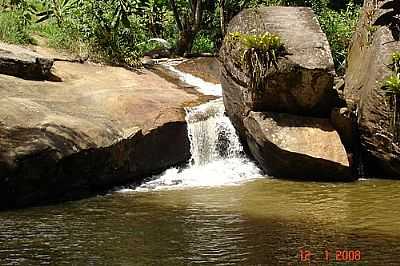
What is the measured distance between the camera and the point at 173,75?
53.0ft

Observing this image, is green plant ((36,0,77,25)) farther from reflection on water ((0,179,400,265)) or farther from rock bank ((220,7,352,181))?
rock bank ((220,7,352,181))

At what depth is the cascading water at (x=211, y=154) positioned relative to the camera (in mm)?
A: 10617

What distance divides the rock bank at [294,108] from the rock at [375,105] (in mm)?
571

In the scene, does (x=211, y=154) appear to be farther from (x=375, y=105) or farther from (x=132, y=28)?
(x=132, y=28)

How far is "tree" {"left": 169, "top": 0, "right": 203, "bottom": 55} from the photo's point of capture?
62.5 ft

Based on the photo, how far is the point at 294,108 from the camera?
10656 millimetres

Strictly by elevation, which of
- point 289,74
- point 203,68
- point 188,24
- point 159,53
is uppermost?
point 188,24

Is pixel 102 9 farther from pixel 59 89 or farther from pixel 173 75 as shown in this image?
pixel 59 89

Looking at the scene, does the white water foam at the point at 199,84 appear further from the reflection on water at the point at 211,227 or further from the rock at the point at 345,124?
the reflection on water at the point at 211,227

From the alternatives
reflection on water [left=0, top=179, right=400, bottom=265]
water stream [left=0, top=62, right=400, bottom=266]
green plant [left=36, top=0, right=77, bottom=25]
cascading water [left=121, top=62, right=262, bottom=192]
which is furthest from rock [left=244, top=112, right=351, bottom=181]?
green plant [left=36, top=0, right=77, bottom=25]

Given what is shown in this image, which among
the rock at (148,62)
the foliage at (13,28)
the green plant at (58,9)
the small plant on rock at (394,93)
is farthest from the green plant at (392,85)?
the foliage at (13,28)

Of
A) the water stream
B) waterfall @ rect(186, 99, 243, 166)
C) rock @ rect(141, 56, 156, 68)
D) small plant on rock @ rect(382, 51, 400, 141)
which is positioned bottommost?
the water stream

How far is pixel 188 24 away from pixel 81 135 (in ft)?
35.8
